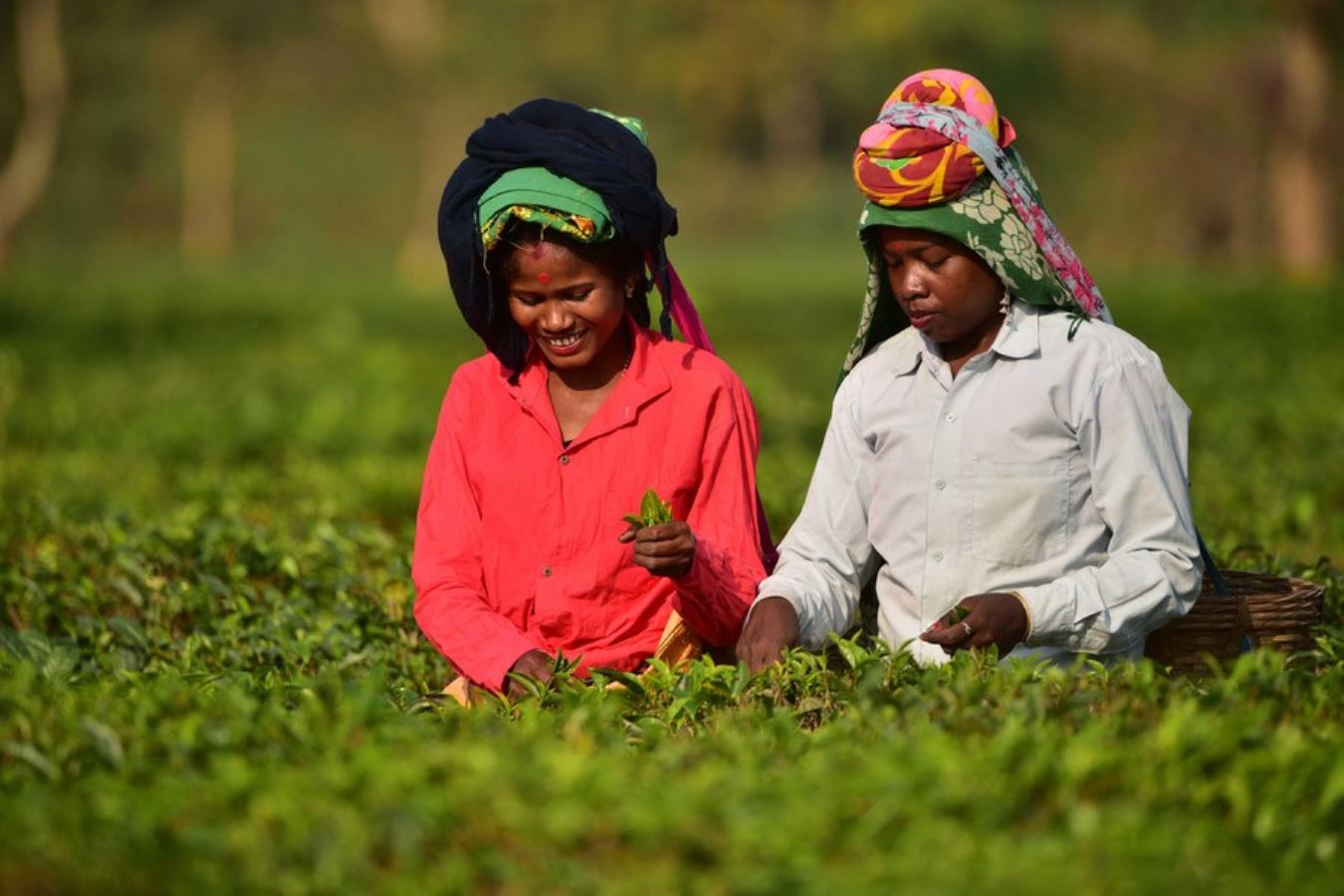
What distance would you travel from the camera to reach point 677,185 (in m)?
56.2

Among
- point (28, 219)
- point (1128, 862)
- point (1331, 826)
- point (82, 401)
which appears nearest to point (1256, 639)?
point (1331, 826)

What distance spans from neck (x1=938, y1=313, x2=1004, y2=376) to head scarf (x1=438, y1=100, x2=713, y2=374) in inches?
29.6

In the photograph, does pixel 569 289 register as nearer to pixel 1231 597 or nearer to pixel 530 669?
pixel 530 669

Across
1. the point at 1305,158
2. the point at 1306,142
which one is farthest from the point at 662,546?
the point at 1305,158

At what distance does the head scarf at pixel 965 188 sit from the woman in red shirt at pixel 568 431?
0.63m

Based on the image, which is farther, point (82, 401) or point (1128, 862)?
point (82, 401)

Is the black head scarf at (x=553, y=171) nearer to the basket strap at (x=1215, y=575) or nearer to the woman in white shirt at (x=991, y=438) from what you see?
the woman in white shirt at (x=991, y=438)

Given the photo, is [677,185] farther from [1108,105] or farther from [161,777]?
[161,777]

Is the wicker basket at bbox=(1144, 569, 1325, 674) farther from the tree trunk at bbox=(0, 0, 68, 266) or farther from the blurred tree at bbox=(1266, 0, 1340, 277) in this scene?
the tree trunk at bbox=(0, 0, 68, 266)

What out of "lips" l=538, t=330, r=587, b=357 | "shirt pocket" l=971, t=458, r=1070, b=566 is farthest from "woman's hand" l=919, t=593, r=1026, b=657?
"lips" l=538, t=330, r=587, b=357

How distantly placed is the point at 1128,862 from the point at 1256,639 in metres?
1.88

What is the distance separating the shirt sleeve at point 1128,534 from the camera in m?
4.48

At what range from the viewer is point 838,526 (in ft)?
16.0

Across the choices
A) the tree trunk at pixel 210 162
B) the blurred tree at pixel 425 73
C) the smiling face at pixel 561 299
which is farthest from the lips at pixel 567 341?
the tree trunk at pixel 210 162
